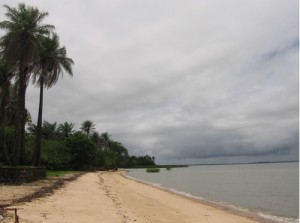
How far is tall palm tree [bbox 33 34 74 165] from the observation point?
40656 millimetres

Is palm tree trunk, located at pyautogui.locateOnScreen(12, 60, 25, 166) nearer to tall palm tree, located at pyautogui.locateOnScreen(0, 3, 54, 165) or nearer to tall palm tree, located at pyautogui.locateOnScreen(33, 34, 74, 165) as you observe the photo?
tall palm tree, located at pyautogui.locateOnScreen(0, 3, 54, 165)

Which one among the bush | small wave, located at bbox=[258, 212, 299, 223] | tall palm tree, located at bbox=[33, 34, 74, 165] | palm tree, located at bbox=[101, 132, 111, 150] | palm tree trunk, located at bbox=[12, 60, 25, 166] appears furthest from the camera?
palm tree, located at bbox=[101, 132, 111, 150]

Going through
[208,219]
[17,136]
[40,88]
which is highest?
[40,88]

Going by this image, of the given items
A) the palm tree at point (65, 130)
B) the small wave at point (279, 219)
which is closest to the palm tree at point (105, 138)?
the palm tree at point (65, 130)

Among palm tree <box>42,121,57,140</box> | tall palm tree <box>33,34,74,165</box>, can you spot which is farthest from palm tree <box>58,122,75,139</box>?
tall palm tree <box>33,34,74,165</box>

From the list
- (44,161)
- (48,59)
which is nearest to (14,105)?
(44,161)

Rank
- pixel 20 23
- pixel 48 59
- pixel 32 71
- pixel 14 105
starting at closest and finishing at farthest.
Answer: pixel 20 23 < pixel 32 71 < pixel 48 59 < pixel 14 105

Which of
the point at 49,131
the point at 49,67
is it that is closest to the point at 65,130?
the point at 49,131

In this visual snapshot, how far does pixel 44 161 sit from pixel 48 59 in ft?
93.5

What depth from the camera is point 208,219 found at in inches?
715

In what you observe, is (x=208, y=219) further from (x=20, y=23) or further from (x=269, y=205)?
(x=20, y=23)

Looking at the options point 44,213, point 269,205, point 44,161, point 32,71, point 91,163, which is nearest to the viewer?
point 44,213

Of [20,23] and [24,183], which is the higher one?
[20,23]

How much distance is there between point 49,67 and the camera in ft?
136
